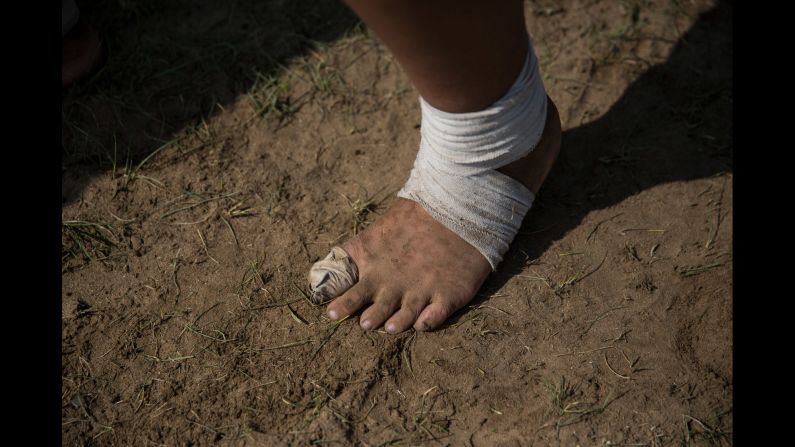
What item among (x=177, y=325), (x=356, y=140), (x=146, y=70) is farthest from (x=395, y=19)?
(x=146, y=70)

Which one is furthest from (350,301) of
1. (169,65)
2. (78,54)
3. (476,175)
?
(78,54)

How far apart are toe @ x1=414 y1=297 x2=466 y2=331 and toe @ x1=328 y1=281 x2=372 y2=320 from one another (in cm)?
14

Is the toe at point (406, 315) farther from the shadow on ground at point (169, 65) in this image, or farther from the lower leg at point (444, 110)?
the shadow on ground at point (169, 65)

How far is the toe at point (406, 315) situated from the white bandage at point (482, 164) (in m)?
0.20

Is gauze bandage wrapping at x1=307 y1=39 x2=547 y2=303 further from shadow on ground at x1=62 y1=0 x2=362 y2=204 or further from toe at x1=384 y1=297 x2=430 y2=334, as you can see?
shadow on ground at x1=62 y1=0 x2=362 y2=204

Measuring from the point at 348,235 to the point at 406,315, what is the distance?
1.01ft

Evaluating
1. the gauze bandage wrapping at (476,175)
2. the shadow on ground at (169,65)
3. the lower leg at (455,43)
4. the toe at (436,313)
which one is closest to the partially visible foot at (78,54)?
the shadow on ground at (169,65)

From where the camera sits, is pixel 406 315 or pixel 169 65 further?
pixel 169 65

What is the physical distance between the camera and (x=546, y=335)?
1.62 meters

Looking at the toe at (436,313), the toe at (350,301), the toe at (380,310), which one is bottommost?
the toe at (436,313)

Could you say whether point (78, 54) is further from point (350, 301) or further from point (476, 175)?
point (476, 175)

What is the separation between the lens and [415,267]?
1.69 m

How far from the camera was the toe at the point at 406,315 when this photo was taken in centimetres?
162

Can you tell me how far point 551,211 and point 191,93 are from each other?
1147 mm
